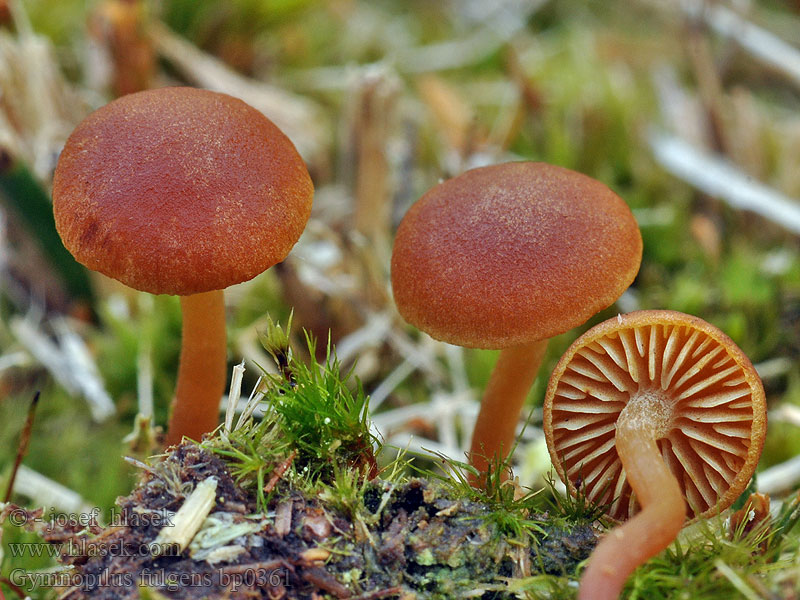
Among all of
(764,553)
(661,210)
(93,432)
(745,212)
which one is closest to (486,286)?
(764,553)

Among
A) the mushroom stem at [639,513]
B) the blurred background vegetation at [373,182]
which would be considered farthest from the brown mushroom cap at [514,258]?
the blurred background vegetation at [373,182]

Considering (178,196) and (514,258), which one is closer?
(178,196)

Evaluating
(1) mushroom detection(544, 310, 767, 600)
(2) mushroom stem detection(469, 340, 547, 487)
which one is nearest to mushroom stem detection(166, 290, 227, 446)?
(2) mushroom stem detection(469, 340, 547, 487)

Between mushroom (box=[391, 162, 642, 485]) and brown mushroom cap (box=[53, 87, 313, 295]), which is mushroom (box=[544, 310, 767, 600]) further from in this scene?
brown mushroom cap (box=[53, 87, 313, 295])

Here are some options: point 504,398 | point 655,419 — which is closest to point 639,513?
point 655,419

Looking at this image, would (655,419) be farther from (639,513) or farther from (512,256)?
(512,256)

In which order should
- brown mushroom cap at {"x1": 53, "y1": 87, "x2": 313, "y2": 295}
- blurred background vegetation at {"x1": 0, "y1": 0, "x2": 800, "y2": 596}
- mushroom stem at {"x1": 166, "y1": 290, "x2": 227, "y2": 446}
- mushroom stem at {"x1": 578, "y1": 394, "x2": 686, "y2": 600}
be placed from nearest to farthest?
mushroom stem at {"x1": 578, "y1": 394, "x2": 686, "y2": 600} < brown mushroom cap at {"x1": 53, "y1": 87, "x2": 313, "y2": 295} < mushroom stem at {"x1": 166, "y1": 290, "x2": 227, "y2": 446} < blurred background vegetation at {"x1": 0, "y1": 0, "x2": 800, "y2": 596}

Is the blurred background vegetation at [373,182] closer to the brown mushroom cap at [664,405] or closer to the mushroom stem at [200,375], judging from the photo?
the mushroom stem at [200,375]
